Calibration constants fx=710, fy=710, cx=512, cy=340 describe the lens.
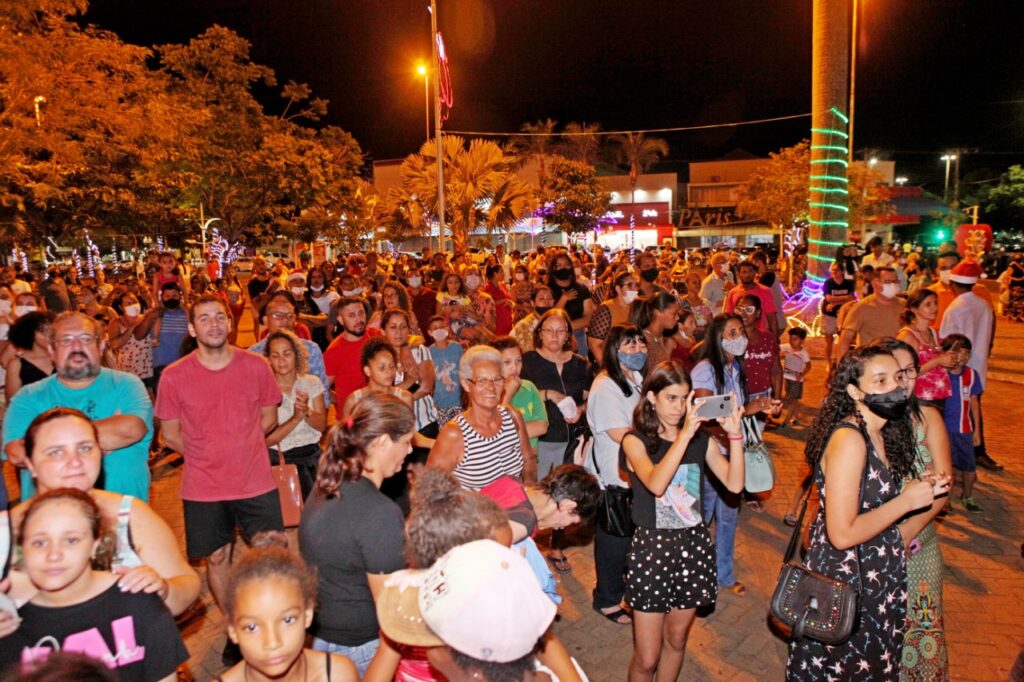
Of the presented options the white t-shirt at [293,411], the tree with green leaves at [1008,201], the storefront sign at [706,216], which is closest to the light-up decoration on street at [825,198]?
the white t-shirt at [293,411]

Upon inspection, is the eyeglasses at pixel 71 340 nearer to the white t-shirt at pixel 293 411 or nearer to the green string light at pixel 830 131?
the white t-shirt at pixel 293 411

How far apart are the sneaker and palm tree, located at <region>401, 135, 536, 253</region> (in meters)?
16.7

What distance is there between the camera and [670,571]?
338cm

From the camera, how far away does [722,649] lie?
4.27 m

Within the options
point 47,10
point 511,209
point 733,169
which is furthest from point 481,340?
point 733,169

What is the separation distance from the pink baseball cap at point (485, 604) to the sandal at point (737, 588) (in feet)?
12.4

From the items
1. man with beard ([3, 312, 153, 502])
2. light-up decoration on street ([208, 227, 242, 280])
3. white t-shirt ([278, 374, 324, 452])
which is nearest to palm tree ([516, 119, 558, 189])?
light-up decoration on street ([208, 227, 242, 280])

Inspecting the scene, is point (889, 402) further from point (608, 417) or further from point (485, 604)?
point (485, 604)

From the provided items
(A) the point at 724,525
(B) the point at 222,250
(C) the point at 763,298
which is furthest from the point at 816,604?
(B) the point at 222,250

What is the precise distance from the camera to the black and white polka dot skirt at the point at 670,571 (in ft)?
11.0

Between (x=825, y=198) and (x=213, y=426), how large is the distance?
14146 millimetres

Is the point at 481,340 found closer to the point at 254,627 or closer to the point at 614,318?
the point at 614,318

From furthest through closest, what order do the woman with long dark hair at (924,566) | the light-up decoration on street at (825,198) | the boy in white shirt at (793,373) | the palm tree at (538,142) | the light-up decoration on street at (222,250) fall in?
the palm tree at (538,142)
the light-up decoration on street at (222,250)
the light-up decoration on street at (825,198)
the boy in white shirt at (793,373)
the woman with long dark hair at (924,566)

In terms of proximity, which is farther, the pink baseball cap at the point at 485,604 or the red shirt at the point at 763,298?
the red shirt at the point at 763,298
